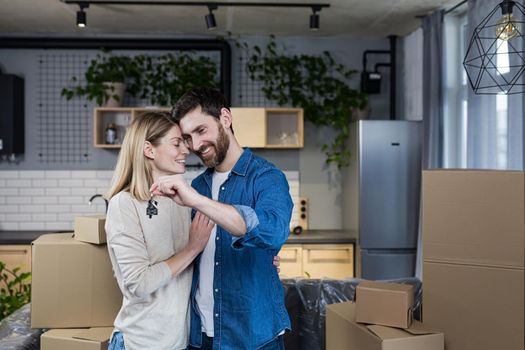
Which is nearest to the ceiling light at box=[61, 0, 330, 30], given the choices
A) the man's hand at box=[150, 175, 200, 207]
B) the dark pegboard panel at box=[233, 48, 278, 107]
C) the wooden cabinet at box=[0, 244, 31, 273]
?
the dark pegboard panel at box=[233, 48, 278, 107]

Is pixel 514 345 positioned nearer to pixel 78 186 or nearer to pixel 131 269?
pixel 131 269

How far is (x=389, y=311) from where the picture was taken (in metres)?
2.38

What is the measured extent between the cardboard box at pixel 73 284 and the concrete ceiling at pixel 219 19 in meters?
2.85

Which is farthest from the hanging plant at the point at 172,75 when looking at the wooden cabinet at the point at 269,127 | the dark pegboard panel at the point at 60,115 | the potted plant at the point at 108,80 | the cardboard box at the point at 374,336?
the cardboard box at the point at 374,336

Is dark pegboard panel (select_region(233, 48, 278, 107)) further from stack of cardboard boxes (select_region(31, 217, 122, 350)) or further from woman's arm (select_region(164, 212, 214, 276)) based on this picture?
woman's arm (select_region(164, 212, 214, 276))

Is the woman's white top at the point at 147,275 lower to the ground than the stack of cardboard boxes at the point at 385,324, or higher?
higher

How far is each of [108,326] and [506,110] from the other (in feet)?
9.11

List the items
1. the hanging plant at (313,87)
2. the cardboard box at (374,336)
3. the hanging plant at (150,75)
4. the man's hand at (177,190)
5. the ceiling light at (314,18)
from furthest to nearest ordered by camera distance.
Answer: the hanging plant at (313,87) < the hanging plant at (150,75) < the ceiling light at (314,18) < the cardboard box at (374,336) < the man's hand at (177,190)

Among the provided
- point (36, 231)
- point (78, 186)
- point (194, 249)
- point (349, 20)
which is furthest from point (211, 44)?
point (194, 249)

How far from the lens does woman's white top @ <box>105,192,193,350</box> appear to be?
196cm

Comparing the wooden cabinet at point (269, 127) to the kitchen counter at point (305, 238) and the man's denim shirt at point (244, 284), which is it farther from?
the man's denim shirt at point (244, 284)

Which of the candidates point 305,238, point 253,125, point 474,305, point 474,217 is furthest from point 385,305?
point 253,125

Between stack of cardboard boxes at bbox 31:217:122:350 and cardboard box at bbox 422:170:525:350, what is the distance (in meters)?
1.27

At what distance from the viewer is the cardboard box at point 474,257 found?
211 cm
